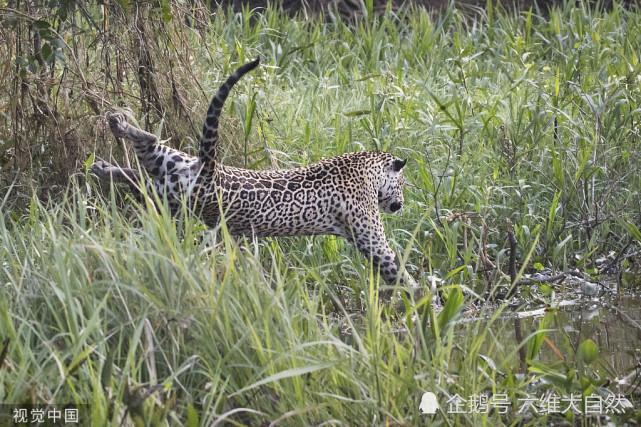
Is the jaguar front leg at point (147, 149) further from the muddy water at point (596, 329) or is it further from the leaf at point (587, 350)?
Result: the leaf at point (587, 350)

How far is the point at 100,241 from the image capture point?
3490 mm

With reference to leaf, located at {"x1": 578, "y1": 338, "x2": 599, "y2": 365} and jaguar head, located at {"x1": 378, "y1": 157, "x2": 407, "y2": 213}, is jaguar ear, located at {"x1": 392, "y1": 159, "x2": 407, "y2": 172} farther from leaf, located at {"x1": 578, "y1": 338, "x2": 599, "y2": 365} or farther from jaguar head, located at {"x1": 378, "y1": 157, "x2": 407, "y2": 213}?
leaf, located at {"x1": 578, "y1": 338, "x2": 599, "y2": 365}

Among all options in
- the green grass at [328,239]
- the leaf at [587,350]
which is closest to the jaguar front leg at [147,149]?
the green grass at [328,239]

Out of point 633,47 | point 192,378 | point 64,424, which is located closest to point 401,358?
point 192,378

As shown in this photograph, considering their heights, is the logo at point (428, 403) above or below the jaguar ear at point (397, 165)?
above

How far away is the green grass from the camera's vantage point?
2832mm

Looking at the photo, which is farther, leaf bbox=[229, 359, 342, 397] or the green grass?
the green grass

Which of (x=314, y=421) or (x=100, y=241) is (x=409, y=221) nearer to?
(x=100, y=241)

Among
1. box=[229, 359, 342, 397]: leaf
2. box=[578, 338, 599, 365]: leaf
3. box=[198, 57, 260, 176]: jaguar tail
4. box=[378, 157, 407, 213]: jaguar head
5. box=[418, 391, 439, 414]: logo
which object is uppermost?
box=[198, 57, 260, 176]: jaguar tail

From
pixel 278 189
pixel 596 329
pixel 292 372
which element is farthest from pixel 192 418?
pixel 596 329

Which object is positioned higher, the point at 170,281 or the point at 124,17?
the point at 124,17

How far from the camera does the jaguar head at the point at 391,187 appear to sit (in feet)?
17.3

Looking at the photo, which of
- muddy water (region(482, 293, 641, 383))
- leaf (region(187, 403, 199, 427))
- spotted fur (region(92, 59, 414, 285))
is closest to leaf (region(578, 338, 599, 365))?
muddy water (region(482, 293, 641, 383))

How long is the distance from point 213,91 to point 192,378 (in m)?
3.62
